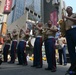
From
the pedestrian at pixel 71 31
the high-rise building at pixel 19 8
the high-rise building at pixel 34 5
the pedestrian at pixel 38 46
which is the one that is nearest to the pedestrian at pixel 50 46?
the pedestrian at pixel 38 46

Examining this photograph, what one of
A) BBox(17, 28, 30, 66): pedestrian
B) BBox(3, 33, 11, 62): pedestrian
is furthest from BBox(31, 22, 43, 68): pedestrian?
BBox(3, 33, 11, 62): pedestrian

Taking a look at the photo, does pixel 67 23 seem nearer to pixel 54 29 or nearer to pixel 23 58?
pixel 54 29

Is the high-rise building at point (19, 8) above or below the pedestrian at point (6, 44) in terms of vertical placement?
above

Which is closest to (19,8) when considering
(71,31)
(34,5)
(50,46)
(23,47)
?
(34,5)

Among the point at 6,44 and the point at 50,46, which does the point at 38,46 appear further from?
the point at 6,44

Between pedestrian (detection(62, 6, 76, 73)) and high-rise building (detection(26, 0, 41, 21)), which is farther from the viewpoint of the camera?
high-rise building (detection(26, 0, 41, 21))

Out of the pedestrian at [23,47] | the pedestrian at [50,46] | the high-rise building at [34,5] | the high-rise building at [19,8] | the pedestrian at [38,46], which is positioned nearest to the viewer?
the pedestrian at [50,46]

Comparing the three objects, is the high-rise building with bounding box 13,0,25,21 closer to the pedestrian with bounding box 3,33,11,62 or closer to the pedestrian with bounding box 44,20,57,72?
the pedestrian with bounding box 3,33,11,62

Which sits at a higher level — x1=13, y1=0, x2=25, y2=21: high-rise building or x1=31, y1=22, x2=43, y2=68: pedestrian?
x1=13, y1=0, x2=25, y2=21: high-rise building

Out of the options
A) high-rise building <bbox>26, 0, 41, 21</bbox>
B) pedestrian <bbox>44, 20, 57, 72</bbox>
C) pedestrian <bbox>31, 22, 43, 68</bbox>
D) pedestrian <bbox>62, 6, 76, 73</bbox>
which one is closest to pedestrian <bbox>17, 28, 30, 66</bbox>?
pedestrian <bbox>31, 22, 43, 68</bbox>

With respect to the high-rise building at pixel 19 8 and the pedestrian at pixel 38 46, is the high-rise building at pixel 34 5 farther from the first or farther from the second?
the pedestrian at pixel 38 46

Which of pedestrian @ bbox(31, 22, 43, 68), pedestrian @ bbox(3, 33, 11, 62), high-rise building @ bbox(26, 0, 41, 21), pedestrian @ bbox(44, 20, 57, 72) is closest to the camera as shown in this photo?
pedestrian @ bbox(44, 20, 57, 72)

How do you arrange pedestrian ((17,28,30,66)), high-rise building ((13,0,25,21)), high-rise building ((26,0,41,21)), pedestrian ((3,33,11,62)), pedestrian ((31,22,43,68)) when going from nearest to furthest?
pedestrian ((31,22,43,68)) → pedestrian ((17,28,30,66)) → pedestrian ((3,33,11,62)) → high-rise building ((13,0,25,21)) → high-rise building ((26,0,41,21))

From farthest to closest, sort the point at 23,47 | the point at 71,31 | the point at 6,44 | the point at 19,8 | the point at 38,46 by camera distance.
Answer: the point at 19,8, the point at 6,44, the point at 23,47, the point at 38,46, the point at 71,31
